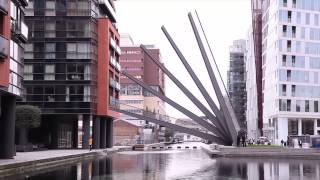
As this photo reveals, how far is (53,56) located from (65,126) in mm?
15078

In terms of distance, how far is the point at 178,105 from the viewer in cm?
7262

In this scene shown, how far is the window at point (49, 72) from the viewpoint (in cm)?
6881

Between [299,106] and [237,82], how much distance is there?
167 feet

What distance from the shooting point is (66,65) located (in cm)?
6919

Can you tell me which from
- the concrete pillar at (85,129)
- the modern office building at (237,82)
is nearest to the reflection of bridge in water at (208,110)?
the concrete pillar at (85,129)

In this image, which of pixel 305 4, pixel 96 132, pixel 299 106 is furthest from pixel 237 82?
pixel 96 132

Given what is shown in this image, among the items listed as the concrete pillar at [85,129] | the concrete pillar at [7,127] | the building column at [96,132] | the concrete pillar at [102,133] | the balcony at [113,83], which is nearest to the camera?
the concrete pillar at [7,127]

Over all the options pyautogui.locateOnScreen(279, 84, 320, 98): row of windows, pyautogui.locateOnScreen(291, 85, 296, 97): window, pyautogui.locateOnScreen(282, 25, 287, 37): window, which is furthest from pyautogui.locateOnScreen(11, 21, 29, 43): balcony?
pyautogui.locateOnScreen(282, 25, 287, 37): window

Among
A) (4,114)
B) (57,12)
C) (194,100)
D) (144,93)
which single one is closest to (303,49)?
(194,100)

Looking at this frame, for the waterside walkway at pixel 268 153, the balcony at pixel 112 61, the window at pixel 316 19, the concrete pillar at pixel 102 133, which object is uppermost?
the window at pixel 316 19

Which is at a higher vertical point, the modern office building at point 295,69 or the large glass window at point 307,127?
the modern office building at point 295,69

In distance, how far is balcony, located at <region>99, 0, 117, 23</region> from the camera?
254 ft

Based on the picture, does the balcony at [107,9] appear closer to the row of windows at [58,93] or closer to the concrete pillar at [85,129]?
the row of windows at [58,93]

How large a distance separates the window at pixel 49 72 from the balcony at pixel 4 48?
31.8 meters
